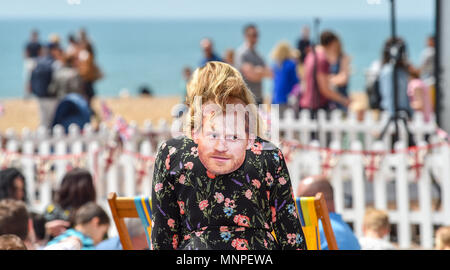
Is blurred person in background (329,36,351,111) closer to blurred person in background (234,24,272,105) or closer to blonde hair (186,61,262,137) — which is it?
blurred person in background (234,24,272,105)

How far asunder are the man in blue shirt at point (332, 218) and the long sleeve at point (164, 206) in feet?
4.36

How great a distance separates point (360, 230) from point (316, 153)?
82cm

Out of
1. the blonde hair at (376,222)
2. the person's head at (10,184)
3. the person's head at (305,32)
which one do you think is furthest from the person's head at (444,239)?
the person's head at (305,32)

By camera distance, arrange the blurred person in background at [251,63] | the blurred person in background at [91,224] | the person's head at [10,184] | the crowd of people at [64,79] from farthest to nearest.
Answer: the blurred person in background at [251,63] < the crowd of people at [64,79] < the person's head at [10,184] < the blurred person in background at [91,224]

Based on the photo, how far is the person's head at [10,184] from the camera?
5871 mm

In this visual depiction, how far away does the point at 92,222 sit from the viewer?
457 centimetres

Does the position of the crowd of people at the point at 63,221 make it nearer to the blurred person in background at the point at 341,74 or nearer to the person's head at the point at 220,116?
the person's head at the point at 220,116

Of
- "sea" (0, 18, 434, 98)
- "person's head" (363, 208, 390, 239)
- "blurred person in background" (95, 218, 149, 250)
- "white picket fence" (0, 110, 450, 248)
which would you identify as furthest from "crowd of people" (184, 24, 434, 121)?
"sea" (0, 18, 434, 98)

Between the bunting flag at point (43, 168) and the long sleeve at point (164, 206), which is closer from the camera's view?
the long sleeve at point (164, 206)

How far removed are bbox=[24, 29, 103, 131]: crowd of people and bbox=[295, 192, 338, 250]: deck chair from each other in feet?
21.0

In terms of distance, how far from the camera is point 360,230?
6.98m

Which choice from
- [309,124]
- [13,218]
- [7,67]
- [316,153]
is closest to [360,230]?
[316,153]
